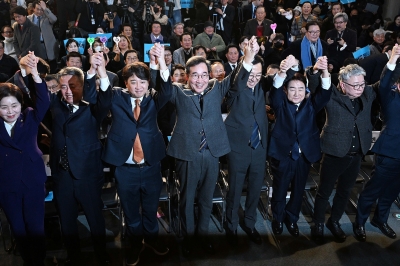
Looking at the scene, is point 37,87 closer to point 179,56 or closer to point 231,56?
point 231,56

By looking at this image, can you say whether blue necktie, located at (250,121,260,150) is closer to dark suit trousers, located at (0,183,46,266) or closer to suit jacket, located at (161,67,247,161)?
suit jacket, located at (161,67,247,161)

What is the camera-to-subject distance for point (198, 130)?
3.16 m

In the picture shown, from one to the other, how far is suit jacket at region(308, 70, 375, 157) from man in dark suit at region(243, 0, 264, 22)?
5.02 metres

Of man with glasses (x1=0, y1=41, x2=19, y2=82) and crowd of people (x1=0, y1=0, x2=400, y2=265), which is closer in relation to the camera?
crowd of people (x1=0, y1=0, x2=400, y2=265)

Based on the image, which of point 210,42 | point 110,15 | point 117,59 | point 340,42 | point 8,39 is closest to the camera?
point 117,59

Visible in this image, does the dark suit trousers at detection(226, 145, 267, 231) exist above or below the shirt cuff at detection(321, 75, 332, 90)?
below

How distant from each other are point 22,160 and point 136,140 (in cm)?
86

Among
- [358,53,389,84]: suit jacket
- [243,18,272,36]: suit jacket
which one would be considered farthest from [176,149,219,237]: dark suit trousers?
[243,18,272,36]: suit jacket

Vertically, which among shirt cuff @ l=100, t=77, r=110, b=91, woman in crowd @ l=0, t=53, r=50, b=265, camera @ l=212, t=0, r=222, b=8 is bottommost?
woman in crowd @ l=0, t=53, r=50, b=265

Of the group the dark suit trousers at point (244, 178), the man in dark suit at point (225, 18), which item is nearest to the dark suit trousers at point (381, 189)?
the dark suit trousers at point (244, 178)

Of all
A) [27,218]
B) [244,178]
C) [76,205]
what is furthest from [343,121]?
[27,218]

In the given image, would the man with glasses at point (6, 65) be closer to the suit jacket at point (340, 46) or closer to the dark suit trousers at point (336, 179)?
the dark suit trousers at point (336, 179)

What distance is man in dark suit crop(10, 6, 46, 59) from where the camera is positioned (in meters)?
6.50

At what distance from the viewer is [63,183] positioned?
3096 mm
